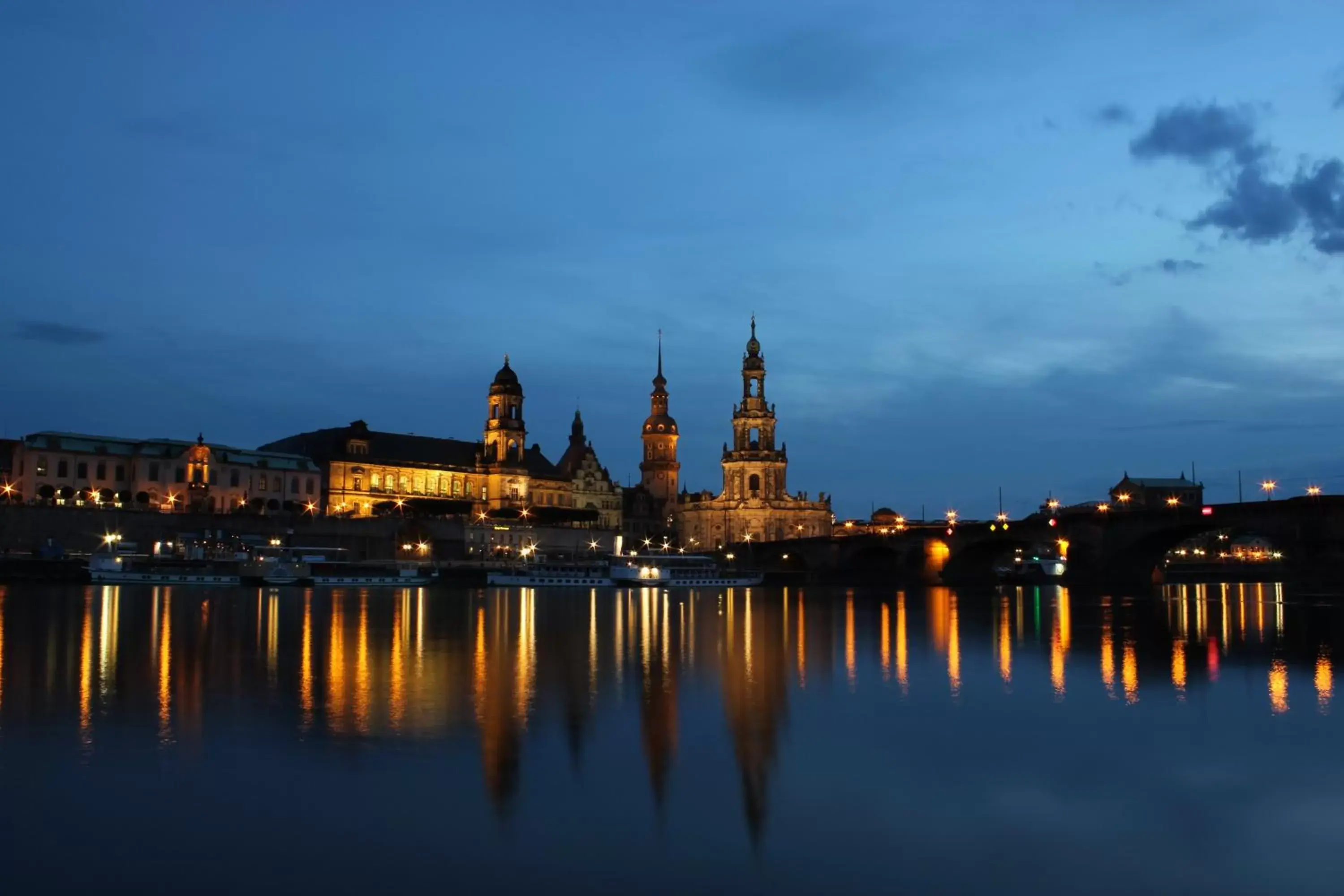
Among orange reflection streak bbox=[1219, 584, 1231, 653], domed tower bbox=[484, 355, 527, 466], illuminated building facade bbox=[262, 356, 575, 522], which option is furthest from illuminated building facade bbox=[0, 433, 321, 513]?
orange reflection streak bbox=[1219, 584, 1231, 653]

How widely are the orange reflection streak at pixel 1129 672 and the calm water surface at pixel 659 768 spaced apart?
210 millimetres

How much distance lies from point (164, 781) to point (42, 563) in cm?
7862

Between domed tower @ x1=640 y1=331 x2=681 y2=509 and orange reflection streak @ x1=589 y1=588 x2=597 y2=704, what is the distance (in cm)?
11462

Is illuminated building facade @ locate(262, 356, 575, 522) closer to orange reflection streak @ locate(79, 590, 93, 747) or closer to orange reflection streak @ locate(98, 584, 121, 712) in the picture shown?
orange reflection streak @ locate(98, 584, 121, 712)

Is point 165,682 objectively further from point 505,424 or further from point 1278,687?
point 505,424

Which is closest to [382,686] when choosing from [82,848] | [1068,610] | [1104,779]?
[82,848]

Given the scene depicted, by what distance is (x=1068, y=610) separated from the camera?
219 ft

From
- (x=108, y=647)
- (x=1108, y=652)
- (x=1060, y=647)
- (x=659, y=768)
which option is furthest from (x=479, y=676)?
(x=1060, y=647)

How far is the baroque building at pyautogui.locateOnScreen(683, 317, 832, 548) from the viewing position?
534 ft

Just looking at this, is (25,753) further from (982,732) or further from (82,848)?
(982,732)

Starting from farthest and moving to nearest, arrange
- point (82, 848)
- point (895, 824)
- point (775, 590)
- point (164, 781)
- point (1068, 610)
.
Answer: point (775, 590) → point (1068, 610) → point (164, 781) → point (895, 824) → point (82, 848)

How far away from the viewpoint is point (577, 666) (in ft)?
112

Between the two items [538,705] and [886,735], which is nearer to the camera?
[886,735]

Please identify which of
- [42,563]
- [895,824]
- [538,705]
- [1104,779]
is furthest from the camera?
[42,563]
